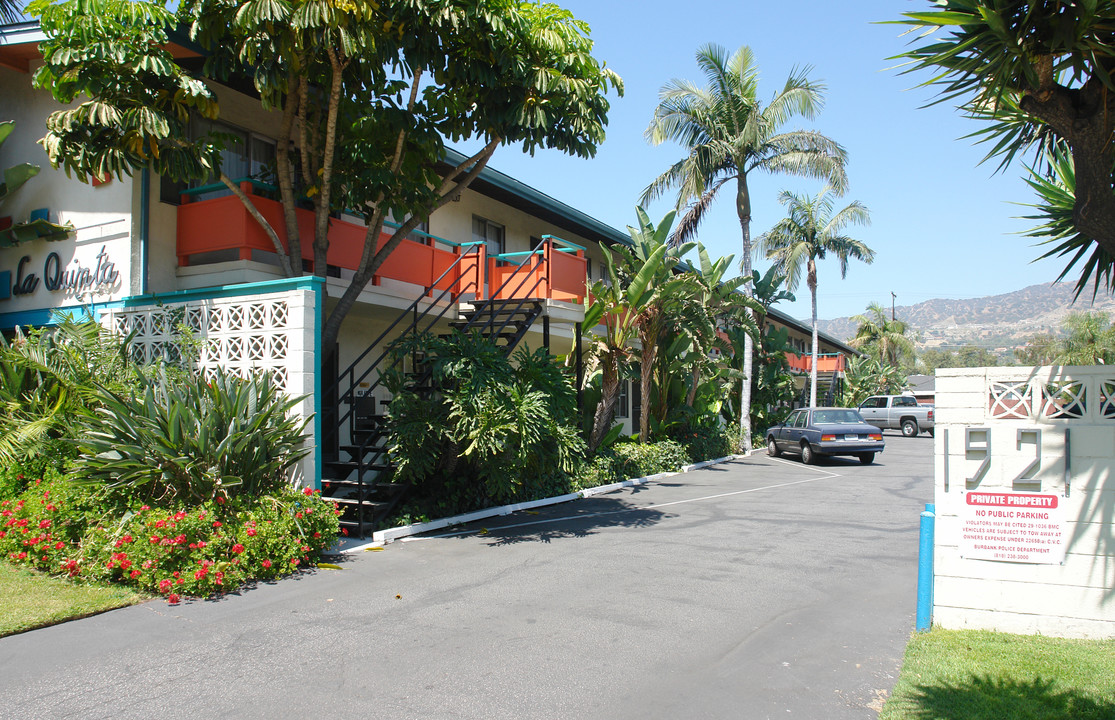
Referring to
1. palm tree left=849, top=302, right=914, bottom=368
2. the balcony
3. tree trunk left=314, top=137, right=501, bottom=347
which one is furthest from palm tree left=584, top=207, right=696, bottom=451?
palm tree left=849, top=302, right=914, bottom=368

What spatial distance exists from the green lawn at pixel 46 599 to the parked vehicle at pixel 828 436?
59.8 feet

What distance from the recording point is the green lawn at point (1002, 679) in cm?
436

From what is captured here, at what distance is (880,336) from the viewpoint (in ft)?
205

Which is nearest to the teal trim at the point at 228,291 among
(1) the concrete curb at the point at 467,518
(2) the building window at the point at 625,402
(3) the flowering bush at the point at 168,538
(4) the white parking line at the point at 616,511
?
(3) the flowering bush at the point at 168,538

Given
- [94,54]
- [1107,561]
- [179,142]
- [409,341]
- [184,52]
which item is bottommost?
[1107,561]

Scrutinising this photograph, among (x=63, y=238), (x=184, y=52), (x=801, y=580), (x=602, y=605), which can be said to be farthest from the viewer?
(x=63, y=238)

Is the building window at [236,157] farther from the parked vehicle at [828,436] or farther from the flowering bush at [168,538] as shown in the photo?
the parked vehicle at [828,436]

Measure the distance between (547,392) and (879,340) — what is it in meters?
58.4

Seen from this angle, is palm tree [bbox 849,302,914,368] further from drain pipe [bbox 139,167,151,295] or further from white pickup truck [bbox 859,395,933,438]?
drain pipe [bbox 139,167,151,295]

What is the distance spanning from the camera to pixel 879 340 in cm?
6250

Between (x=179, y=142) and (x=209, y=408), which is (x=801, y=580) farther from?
(x=179, y=142)

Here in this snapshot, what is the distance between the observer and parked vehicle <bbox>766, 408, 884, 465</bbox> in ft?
68.6

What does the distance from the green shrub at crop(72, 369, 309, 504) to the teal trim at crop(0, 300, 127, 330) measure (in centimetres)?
279

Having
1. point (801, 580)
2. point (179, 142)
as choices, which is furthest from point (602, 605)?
point (179, 142)
